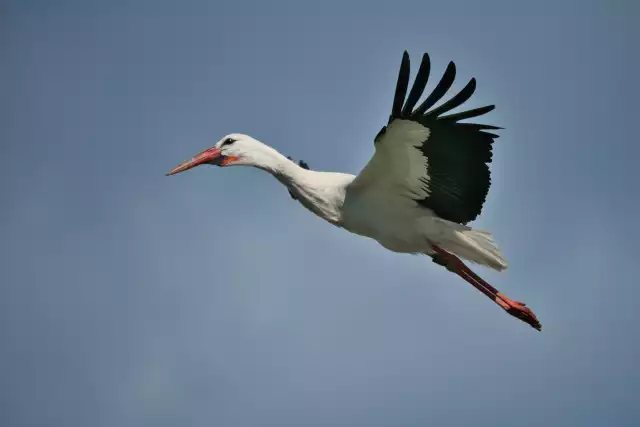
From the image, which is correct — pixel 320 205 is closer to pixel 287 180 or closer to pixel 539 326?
pixel 287 180

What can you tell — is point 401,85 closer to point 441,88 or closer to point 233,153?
point 441,88

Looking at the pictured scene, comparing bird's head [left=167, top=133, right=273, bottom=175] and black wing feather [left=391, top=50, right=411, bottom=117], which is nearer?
black wing feather [left=391, top=50, right=411, bottom=117]

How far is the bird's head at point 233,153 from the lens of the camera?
10.2m

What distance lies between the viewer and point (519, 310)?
34.0 feet

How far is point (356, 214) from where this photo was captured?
968 centimetres

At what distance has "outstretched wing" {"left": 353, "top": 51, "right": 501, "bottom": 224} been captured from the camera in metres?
8.68

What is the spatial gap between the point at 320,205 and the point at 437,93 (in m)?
1.73

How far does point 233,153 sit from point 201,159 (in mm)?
485

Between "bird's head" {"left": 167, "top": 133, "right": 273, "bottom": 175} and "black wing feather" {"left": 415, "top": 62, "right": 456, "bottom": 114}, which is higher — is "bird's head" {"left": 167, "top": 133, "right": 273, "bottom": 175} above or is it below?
below

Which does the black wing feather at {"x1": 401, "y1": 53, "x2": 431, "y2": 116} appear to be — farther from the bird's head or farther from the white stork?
the bird's head

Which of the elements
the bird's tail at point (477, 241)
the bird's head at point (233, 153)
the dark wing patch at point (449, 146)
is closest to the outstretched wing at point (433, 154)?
the dark wing patch at point (449, 146)

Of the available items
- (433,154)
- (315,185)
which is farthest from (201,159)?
(433,154)

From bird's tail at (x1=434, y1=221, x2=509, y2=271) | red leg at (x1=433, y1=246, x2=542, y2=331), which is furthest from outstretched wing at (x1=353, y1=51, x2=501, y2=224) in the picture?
red leg at (x1=433, y1=246, x2=542, y2=331)

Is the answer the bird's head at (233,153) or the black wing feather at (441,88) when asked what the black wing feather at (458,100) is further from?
the bird's head at (233,153)
